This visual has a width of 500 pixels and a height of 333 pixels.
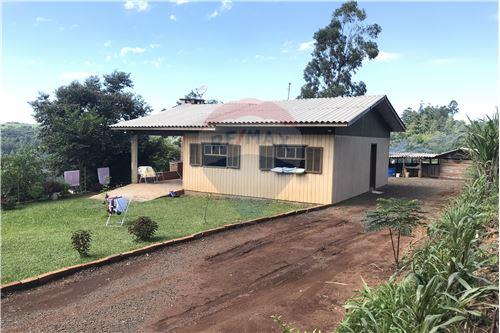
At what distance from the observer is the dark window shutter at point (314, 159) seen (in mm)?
11492

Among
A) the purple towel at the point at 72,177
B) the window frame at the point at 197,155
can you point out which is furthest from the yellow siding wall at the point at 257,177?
the purple towel at the point at 72,177

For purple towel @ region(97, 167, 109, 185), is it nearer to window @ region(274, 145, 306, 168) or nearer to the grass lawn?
the grass lawn

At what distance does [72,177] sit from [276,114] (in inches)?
375

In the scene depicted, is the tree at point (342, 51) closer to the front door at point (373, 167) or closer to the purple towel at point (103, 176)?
the front door at point (373, 167)

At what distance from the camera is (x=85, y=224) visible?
913 cm

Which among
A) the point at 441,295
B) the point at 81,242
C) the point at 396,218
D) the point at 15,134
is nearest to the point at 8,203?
the point at 81,242

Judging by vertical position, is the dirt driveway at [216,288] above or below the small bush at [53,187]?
below

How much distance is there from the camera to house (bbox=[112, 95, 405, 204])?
11.5 metres

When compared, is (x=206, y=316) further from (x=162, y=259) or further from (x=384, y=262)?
(x=384, y=262)

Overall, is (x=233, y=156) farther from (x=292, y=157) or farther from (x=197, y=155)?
(x=292, y=157)

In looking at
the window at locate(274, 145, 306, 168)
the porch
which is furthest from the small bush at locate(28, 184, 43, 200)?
the window at locate(274, 145, 306, 168)

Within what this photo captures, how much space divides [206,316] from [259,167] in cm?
867

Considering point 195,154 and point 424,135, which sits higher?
point 424,135

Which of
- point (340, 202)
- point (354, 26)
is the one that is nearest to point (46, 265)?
point (340, 202)
